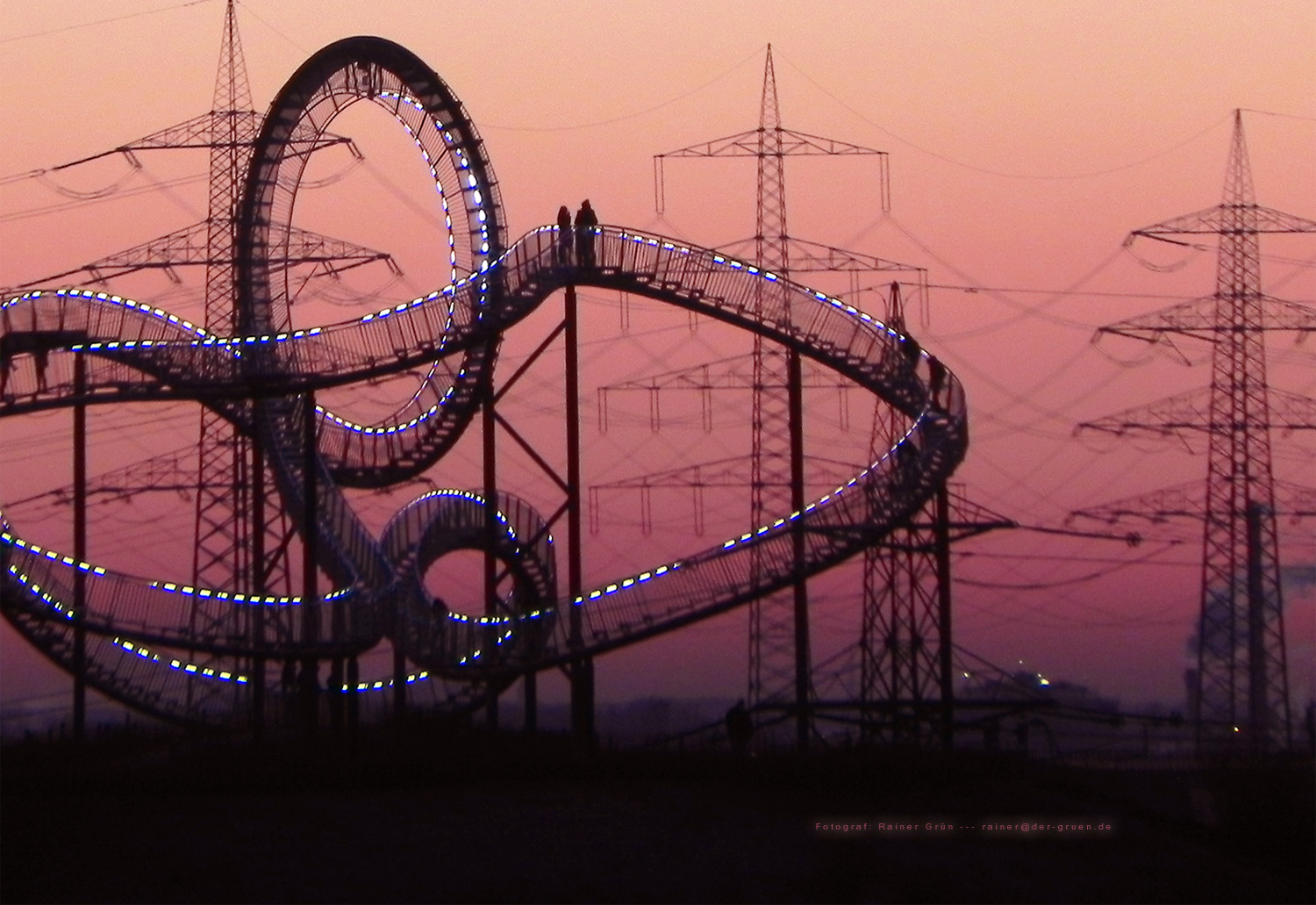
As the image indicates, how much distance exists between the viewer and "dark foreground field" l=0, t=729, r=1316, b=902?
23.8 m

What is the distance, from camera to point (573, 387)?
1377 inches

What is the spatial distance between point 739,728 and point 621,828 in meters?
8.62

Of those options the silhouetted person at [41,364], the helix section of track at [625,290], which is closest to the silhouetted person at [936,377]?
the helix section of track at [625,290]

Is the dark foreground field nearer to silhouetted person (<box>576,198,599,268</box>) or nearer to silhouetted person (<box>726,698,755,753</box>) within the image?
silhouetted person (<box>726,698,755,753</box>)

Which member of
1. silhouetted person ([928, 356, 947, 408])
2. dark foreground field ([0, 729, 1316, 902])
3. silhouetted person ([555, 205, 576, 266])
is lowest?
dark foreground field ([0, 729, 1316, 902])

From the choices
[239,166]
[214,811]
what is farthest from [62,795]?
[239,166]

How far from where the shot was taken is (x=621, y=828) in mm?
26266

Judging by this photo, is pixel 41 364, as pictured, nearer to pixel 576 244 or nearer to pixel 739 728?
pixel 576 244

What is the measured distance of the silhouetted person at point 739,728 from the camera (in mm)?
34531

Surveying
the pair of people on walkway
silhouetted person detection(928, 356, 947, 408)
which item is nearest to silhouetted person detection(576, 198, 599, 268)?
the pair of people on walkway

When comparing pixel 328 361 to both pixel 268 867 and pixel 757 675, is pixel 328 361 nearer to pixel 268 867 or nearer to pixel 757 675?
pixel 268 867

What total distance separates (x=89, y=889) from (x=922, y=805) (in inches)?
434

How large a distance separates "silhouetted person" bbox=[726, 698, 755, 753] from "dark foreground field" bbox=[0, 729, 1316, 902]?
2.80 m

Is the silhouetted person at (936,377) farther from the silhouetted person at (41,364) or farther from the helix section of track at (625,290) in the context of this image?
the silhouetted person at (41,364)
